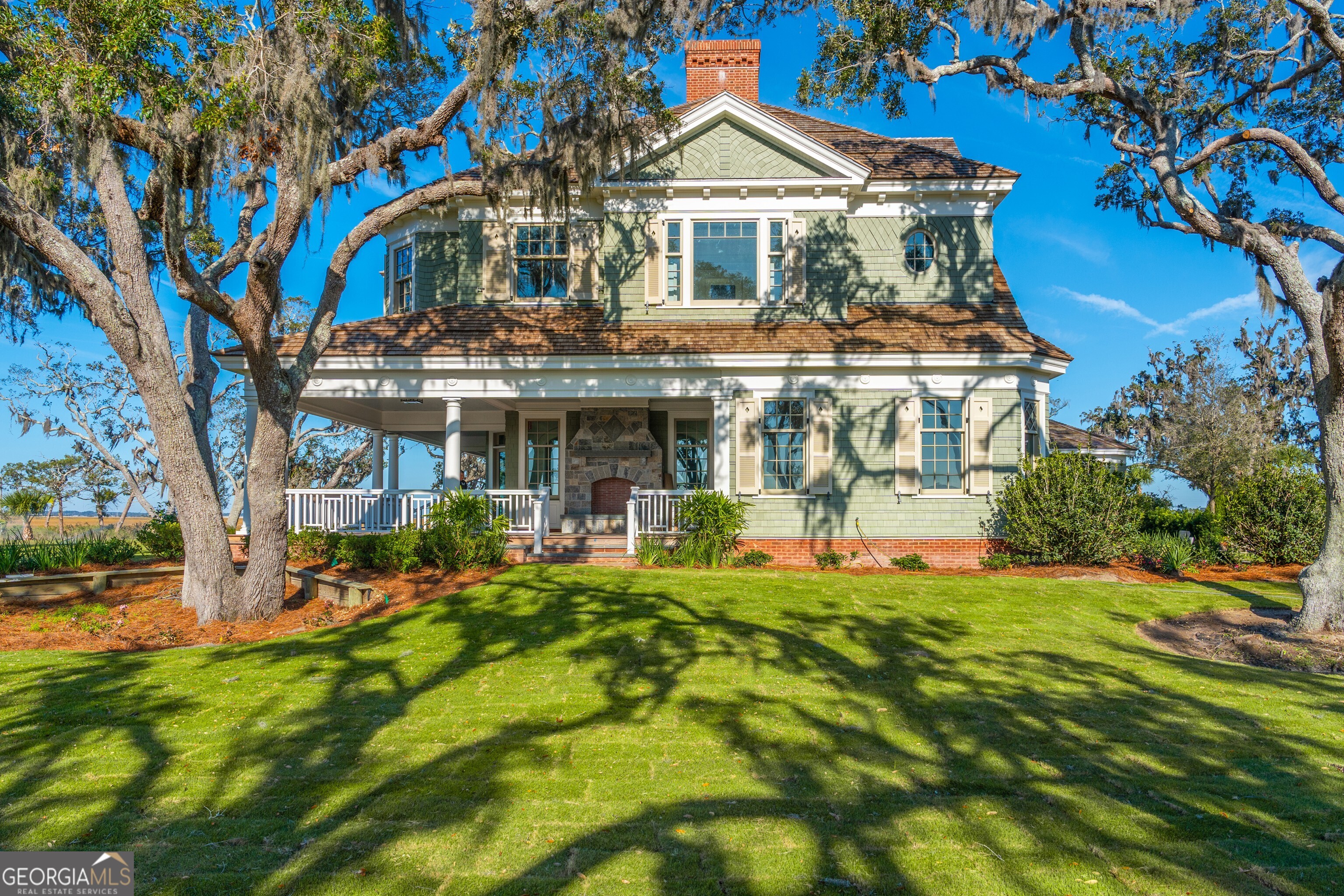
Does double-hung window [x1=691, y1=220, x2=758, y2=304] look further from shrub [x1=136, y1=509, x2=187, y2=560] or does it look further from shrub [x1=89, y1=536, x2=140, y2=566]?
shrub [x1=89, y1=536, x2=140, y2=566]

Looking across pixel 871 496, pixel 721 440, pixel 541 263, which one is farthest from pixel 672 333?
pixel 871 496

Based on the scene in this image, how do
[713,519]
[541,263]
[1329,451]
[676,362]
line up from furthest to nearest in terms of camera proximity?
[541,263] → [676,362] → [713,519] → [1329,451]

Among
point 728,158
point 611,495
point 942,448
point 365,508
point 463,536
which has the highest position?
point 728,158

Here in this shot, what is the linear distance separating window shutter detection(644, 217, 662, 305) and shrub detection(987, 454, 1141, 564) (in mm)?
7653

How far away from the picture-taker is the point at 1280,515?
13523 millimetres

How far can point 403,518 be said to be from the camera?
12.7 metres

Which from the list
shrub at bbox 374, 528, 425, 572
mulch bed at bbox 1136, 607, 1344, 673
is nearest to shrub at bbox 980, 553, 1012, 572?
mulch bed at bbox 1136, 607, 1344, 673

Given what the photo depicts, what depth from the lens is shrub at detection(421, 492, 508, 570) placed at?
36.1 feet

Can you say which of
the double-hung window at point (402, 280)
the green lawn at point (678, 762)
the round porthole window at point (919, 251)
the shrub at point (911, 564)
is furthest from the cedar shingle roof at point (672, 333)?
the green lawn at point (678, 762)

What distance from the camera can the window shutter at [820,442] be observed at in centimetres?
1340

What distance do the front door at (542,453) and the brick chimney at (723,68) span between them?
8.31 m

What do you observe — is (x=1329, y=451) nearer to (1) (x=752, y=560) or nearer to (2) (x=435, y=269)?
(1) (x=752, y=560)

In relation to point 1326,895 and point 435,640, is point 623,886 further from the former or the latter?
point 435,640

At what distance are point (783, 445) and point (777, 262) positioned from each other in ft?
12.6
